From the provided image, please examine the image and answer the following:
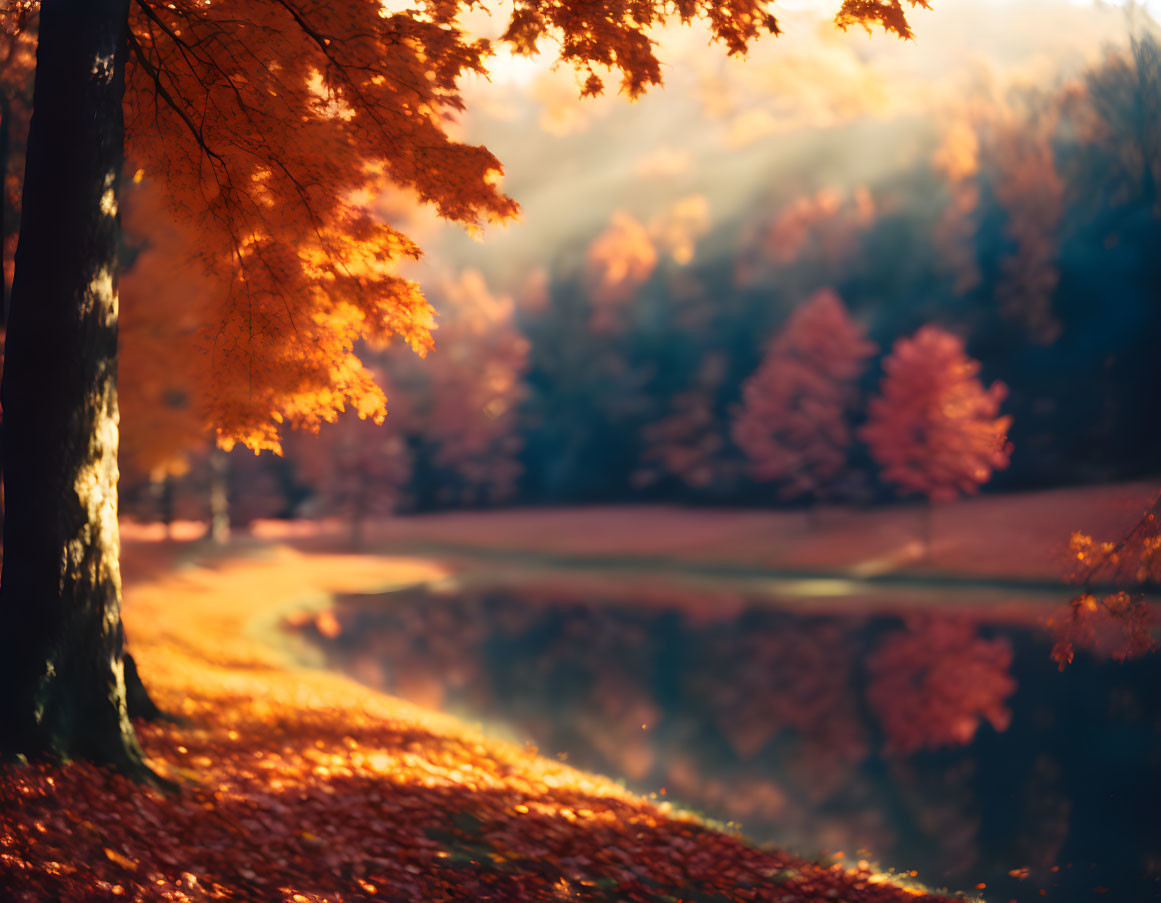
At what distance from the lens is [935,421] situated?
104 ft

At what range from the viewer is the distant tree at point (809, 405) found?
36.8 m

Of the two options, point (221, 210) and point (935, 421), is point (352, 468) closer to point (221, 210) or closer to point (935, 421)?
point (935, 421)

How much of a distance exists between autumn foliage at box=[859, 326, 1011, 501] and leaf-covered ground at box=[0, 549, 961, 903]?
2375cm

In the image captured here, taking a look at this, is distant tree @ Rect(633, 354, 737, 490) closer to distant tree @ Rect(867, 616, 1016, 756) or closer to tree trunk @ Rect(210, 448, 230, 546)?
tree trunk @ Rect(210, 448, 230, 546)

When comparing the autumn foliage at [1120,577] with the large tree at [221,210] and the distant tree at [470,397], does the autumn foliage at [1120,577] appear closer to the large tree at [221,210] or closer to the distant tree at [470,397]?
the large tree at [221,210]

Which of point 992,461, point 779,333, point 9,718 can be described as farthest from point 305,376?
point 779,333

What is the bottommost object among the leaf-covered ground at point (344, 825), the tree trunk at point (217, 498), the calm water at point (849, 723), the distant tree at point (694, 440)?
the calm water at point (849, 723)

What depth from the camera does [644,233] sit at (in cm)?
5428

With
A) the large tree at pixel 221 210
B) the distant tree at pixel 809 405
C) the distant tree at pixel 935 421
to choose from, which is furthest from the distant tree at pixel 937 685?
the distant tree at pixel 809 405

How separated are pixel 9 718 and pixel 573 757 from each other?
24.0 feet

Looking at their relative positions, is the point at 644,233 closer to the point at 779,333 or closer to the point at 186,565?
the point at 779,333

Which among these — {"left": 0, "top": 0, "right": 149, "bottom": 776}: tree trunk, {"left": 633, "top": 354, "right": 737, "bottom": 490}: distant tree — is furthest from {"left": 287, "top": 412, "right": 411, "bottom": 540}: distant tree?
{"left": 0, "top": 0, "right": 149, "bottom": 776}: tree trunk

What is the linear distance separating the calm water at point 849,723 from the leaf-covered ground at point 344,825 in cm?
151

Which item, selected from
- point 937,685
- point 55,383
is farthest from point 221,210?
point 937,685
